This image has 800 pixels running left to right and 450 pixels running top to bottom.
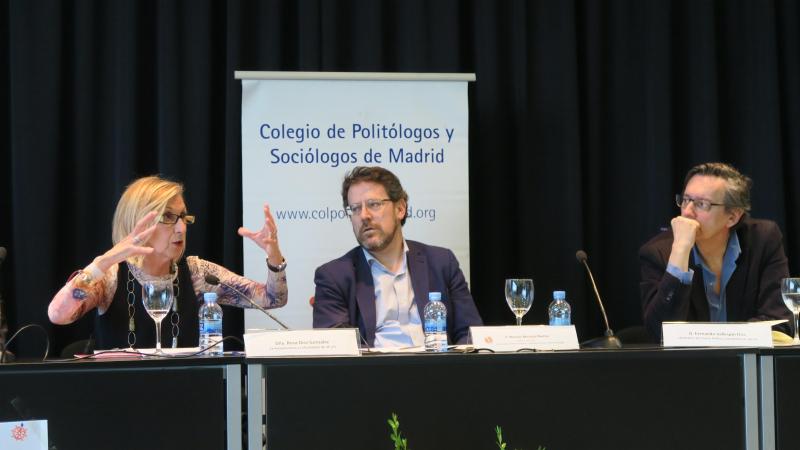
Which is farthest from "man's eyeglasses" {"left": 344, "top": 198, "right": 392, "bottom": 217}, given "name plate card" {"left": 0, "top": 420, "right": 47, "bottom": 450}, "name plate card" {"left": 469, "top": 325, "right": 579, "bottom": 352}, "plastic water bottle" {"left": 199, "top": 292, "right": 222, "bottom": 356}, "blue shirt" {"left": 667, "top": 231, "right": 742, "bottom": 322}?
"name plate card" {"left": 0, "top": 420, "right": 47, "bottom": 450}

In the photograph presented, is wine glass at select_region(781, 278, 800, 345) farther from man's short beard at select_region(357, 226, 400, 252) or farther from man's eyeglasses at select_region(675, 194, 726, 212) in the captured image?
man's short beard at select_region(357, 226, 400, 252)

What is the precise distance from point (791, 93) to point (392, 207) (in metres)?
2.61

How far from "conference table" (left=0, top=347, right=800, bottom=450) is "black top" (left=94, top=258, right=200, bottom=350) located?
1.03m

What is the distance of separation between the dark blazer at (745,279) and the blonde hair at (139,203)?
178 centimetres

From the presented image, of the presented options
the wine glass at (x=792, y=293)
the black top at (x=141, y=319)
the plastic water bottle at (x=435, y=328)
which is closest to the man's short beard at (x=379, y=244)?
the black top at (x=141, y=319)

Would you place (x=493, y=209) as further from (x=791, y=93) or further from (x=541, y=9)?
(x=791, y=93)

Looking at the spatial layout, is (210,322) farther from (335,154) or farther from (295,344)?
(335,154)

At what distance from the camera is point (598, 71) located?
16.4 feet

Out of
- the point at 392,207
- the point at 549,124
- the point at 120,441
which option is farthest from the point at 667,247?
the point at 120,441

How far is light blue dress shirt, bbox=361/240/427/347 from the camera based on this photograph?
356cm

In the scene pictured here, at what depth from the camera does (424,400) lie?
97.0 inches

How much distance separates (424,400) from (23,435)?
97cm

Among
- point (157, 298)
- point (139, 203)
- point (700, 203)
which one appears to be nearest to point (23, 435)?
point (157, 298)

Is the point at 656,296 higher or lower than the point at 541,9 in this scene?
lower
